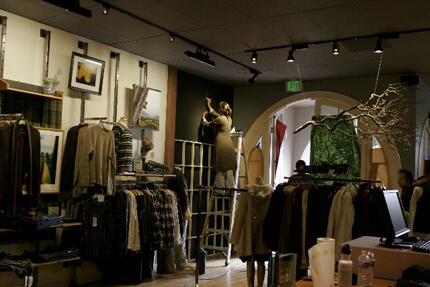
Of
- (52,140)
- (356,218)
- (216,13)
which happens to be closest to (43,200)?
(52,140)

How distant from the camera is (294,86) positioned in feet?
24.8

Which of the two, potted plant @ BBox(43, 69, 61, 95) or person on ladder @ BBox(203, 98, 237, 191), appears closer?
potted plant @ BBox(43, 69, 61, 95)

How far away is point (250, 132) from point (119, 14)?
13.2 feet

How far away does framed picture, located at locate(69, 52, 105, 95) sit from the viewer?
5.47m

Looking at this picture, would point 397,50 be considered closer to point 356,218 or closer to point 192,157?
point 356,218

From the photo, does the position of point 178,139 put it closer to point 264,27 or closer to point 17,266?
point 264,27

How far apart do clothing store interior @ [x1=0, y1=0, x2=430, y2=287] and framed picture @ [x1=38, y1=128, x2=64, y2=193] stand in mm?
17

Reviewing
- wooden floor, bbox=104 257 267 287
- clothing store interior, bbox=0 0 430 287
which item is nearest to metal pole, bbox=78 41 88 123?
clothing store interior, bbox=0 0 430 287

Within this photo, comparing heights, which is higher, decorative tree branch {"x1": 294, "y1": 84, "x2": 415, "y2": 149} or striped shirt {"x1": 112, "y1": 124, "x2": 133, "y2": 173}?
decorative tree branch {"x1": 294, "y1": 84, "x2": 415, "y2": 149}

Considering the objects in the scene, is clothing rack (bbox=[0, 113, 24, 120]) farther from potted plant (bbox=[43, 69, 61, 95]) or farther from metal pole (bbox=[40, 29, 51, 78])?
metal pole (bbox=[40, 29, 51, 78])

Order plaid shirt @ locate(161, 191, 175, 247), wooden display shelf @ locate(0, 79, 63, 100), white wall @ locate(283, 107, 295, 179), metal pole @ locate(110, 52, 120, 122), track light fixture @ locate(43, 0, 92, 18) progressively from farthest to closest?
1. white wall @ locate(283, 107, 295, 179)
2. metal pole @ locate(110, 52, 120, 122)
3. plaid shirt @ locate(161, 191, 175, 247)
4. wooden display shelf @ locate(0, 79, 63, 100)
5. track light fixture @ locate(43, 0, 92, 18)

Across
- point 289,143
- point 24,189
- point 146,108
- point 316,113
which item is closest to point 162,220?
point 146,108

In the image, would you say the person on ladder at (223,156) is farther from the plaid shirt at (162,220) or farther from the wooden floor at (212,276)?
the plaid shirt at (162,220)

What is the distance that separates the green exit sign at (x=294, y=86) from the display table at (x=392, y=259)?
199 inches
